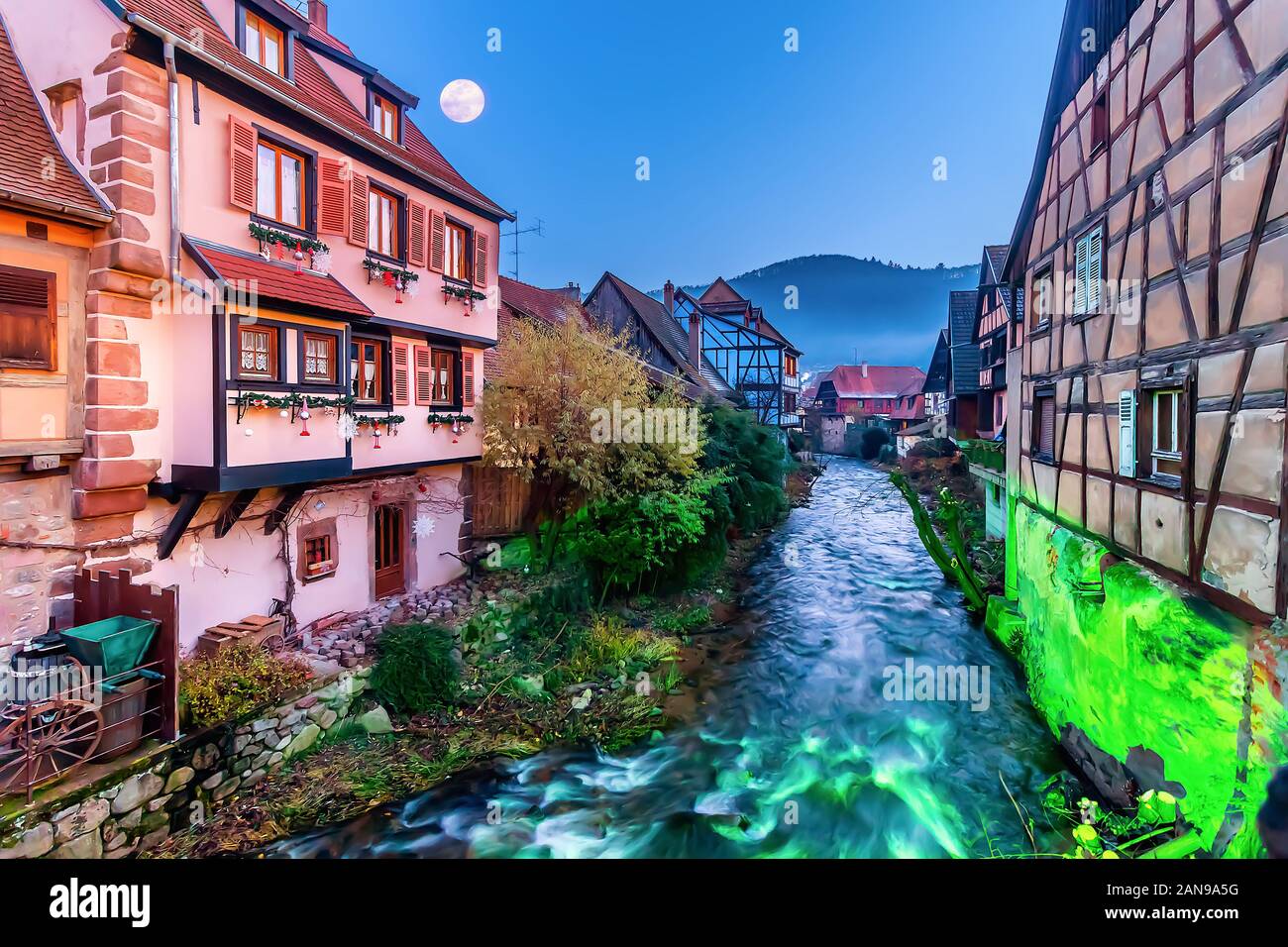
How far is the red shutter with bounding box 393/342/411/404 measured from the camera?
11766 mm

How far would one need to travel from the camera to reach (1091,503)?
28.9 ft

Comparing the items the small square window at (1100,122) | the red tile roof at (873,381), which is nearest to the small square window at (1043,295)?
the small square window at (1100,122)

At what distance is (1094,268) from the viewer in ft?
29.4

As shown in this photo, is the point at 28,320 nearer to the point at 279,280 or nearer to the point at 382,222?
the point at 279,280

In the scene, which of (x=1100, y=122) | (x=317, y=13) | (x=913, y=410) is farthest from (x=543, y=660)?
(x=913, y=410)

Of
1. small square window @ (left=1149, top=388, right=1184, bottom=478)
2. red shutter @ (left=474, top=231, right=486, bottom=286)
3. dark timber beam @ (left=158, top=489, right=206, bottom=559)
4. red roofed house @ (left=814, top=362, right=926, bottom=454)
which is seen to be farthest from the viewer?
red roofed house @ (left=814, top=362, right=926, bottom=454)

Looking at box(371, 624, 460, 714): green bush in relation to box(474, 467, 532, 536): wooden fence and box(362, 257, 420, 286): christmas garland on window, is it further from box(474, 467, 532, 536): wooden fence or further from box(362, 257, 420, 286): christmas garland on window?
box(362, 257, 420, 286): christmas garland on window

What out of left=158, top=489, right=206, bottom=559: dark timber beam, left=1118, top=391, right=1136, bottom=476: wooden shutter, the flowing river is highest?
left=1118, top=391, right=1136, bottom=476: wooden shutter

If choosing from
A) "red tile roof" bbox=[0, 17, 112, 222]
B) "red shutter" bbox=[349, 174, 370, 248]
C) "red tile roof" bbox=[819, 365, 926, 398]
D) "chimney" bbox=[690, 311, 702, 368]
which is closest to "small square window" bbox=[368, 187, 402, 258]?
"red shutter" bbox=[349, 174, 370, 248]

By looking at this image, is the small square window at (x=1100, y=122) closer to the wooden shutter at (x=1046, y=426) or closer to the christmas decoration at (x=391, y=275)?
the wooden shutter at (x=1046, y=426)

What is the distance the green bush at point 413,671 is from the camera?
950cm

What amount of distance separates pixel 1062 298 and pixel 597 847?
36.0 feet

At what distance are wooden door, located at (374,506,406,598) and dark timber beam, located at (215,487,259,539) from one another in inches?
119

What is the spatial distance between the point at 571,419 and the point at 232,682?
7.30 meters
